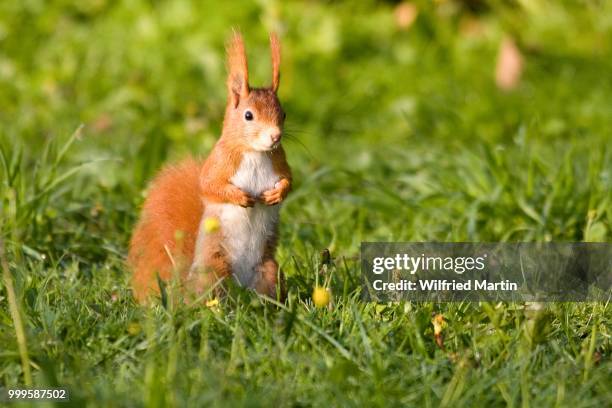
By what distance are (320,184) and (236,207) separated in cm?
186

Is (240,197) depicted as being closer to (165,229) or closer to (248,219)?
(248,219)

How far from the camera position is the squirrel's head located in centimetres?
309

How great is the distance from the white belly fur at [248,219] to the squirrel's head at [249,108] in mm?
81

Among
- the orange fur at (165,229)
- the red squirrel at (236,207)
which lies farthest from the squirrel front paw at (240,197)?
the orange fur at (165,229)

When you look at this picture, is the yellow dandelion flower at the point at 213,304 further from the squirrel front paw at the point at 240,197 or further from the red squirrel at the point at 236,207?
the squirrel front paw at the point at 240,197

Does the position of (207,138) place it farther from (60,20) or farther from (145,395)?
(145,395)

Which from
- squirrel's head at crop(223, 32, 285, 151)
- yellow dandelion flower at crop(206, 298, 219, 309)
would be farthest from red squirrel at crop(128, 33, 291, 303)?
yellow dandelion flower at crop(206, 298, 219, 309)

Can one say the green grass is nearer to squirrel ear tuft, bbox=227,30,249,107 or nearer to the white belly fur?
the white belly fur

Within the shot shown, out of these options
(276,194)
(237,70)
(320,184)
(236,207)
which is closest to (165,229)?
(236,207)

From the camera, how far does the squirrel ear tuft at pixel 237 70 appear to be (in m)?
3.18

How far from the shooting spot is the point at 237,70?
3.22 metres

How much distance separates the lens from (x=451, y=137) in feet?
19.7

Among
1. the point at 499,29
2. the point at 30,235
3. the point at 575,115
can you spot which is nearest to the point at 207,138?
the point at 30,235

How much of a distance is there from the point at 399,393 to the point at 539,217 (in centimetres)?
190
